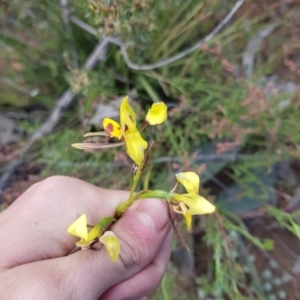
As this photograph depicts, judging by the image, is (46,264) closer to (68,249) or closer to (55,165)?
(68,249)

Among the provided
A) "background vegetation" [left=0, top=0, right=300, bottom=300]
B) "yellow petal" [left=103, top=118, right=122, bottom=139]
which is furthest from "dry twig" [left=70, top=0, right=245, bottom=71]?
"yellow petal" [left=103, top=118, right=122, bottom=139]

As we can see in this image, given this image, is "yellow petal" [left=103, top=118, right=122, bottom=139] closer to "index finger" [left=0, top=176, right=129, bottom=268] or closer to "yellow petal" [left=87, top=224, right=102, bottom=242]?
"yellow petal" [left=87, top=224, right=102, bottom=242]

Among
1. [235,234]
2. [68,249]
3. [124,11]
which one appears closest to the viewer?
[68,249]

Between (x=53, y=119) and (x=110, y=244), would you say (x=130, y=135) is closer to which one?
(x=110, y=244)

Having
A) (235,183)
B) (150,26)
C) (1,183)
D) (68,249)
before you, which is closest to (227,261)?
(235,183)

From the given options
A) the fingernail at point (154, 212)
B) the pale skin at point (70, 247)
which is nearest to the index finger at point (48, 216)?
the pale skin at point (70, 247)

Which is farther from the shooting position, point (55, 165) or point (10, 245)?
point (55, 165)
